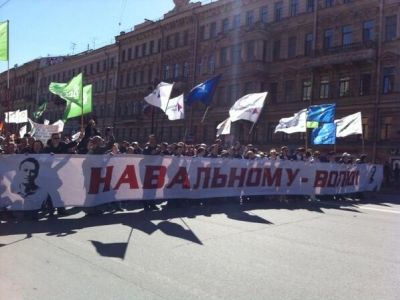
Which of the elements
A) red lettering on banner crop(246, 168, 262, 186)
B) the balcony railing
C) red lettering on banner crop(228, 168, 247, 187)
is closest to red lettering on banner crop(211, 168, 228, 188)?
red lettering on banner crop(228, 168, 247, 187)

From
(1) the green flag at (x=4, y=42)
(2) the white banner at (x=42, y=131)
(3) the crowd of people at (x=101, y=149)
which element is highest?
(1) the green flag at (x=4, y=42)

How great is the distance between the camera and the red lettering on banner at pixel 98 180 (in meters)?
10.4

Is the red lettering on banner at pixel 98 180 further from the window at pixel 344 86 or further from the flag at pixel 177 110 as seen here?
the window at pixel 344 86

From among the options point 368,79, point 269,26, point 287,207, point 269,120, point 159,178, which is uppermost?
point 269,26

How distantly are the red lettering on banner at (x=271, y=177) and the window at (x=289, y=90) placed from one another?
28.0 meters

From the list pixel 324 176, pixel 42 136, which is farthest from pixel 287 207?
pixel 42 136

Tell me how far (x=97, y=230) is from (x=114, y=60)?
6335cm

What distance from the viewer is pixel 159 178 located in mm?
11625

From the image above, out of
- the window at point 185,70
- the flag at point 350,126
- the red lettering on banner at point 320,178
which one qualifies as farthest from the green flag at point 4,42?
the window at point 185,70

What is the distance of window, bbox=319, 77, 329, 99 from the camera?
39.2m

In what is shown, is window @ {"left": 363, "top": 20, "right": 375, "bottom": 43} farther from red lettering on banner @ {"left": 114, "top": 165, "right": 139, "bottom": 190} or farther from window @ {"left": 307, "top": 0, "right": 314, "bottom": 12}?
red lettering on banner @ {"left": 114, "top": 165, "right": 139, "bottom": 190}

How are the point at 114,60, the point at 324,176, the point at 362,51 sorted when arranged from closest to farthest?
the point at 324,176 < the point at 362,51 < the point at 114,60

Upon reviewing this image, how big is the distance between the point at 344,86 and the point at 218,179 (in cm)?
2782

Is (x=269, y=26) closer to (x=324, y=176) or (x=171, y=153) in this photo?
(x=324, y=176)
